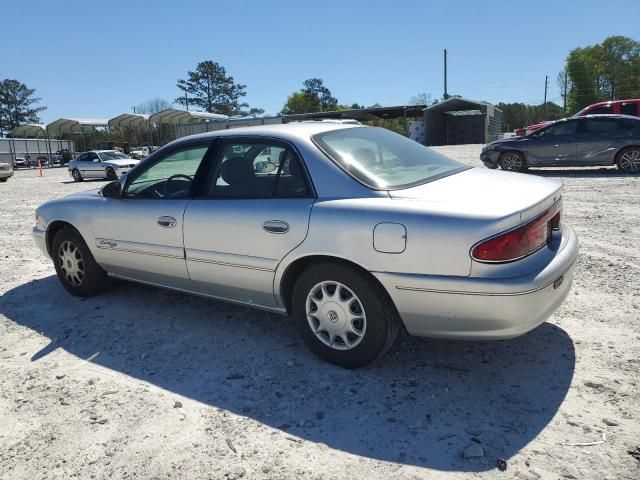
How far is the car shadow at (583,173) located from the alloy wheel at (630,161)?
139mm

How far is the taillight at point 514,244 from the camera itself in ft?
8.46

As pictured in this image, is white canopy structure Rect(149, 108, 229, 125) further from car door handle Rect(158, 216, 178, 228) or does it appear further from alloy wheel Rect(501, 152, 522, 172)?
car door handle Rect(158, 216, 178, 228)

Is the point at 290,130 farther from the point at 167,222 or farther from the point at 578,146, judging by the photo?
the point at 578,146

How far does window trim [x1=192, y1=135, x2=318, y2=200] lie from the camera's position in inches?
126

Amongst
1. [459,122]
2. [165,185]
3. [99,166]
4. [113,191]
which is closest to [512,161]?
[165,185]

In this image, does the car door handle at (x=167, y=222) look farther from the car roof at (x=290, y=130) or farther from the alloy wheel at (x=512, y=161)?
the alloy wheel at (x=512, y=161)

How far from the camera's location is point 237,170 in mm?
3680

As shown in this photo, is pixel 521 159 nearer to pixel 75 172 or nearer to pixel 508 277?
pixel 508 277

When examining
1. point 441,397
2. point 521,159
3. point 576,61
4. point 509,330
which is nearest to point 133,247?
point 441,397

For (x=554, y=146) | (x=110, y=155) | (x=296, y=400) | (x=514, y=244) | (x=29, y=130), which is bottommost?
(x=296, y=400)

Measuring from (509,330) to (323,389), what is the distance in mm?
1113

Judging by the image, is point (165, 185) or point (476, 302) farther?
point (165, 185)

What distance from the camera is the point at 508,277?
261cm

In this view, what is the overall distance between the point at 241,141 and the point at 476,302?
2.05 meters
